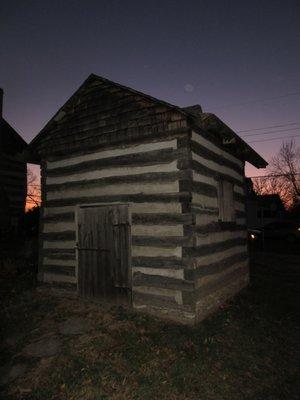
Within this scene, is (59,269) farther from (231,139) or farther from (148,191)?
(231,139)

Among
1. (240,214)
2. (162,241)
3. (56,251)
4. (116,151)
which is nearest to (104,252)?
(162,241)

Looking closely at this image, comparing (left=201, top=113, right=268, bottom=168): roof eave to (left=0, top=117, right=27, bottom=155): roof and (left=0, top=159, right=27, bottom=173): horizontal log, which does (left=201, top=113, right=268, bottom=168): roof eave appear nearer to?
(left=0, top=159, right=27, bottom=173): horizontal log

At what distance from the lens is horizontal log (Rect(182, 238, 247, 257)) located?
711 centimetres

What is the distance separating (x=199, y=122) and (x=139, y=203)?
2.35 meters

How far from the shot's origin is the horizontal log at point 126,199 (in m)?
7.36

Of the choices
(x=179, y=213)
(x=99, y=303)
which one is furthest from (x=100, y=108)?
(x=99, y=303)

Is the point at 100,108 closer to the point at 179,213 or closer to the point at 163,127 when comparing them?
the point at 163,127

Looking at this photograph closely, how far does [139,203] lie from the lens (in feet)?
25.9

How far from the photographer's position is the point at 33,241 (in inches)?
504

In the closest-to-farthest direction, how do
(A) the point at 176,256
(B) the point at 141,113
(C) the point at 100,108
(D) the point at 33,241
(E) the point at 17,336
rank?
(E) the point at 17,336
(A) the point at 176,256
(B) the point at 141,113
(C) the point at 100,108
(D) the point at 33,241

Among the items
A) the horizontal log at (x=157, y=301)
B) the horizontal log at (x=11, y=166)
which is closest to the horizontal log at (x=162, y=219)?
the horizontal log at (x=157, y=301)

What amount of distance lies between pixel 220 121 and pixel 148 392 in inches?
244

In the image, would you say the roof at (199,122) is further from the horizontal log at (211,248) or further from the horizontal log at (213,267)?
the horizontal log at (213,267)

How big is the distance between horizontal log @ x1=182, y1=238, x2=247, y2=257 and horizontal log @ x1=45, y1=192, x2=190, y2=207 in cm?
113
